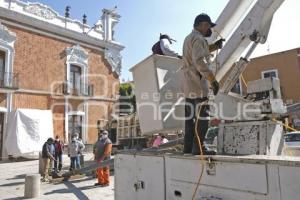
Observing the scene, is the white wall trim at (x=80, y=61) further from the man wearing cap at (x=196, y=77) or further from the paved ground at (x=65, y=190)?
the man wearing cap at (x=196, y=77)

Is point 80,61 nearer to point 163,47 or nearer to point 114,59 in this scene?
point 114,59

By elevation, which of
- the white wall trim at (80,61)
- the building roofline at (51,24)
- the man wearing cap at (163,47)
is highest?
the building roofline at (51,24)

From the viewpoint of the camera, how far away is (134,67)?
516cm

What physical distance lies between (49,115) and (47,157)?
9604mm

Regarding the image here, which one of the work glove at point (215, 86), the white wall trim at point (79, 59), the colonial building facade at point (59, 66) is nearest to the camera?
the work glove at point (215, 86)

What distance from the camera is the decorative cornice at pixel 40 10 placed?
22.4m

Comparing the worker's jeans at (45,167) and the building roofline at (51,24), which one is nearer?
the worker's jeans at (45,167)

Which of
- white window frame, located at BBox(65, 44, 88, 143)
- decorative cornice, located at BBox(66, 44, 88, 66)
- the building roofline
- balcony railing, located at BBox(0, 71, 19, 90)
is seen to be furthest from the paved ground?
decorative cornice, located at BBox(66, 44, 88, 66)

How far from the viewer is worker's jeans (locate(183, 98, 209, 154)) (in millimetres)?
4137

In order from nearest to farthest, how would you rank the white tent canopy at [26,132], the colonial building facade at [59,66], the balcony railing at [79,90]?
the white tent canopy at [26,132] → the colonial building facade at [59,66] → the balcony railing at [79,90]

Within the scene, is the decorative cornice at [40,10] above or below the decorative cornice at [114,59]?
above

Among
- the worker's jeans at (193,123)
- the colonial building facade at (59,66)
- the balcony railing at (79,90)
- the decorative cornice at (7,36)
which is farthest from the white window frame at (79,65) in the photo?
the worker's jeans at (193,123)

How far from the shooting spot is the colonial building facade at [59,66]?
828 inches

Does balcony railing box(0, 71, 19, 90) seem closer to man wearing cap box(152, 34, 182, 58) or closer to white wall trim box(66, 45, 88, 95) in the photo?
white wall trim box(66, 45, 88, 95)
